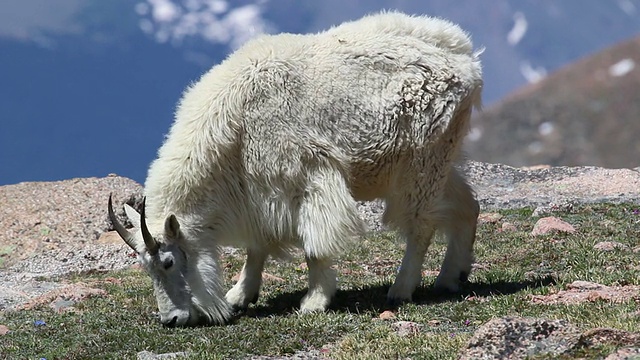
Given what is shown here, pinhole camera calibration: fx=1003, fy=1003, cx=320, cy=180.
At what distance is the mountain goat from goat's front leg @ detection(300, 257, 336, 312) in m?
0.01

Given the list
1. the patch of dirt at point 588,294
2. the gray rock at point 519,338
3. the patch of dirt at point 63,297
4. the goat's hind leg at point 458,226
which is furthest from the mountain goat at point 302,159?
the gray rock at point 519,338

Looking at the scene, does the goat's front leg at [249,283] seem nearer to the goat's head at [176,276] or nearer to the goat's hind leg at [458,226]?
the goat's head at [176,276]

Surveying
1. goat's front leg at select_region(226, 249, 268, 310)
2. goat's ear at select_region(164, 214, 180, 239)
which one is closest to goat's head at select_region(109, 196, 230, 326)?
goat's ear at select_region(164, 214, 180, 239)

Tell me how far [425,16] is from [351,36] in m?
1.06

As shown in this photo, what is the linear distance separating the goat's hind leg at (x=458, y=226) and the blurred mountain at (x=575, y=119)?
133142mm

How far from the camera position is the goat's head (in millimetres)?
9875

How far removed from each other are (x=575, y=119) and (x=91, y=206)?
152339 mm

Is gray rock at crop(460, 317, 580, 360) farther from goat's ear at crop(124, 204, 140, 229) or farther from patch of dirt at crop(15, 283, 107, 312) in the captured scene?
patch of dirt at crop(15, 283, 107, 312)

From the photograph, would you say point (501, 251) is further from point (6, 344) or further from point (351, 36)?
point (6, 344)

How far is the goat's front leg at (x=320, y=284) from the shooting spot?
10328 mm

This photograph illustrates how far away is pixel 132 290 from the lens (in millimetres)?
13016

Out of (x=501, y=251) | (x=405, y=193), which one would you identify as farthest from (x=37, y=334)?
(x=501, y=251)

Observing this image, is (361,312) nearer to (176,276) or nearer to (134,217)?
(176,276)

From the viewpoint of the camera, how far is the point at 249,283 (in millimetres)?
11102
